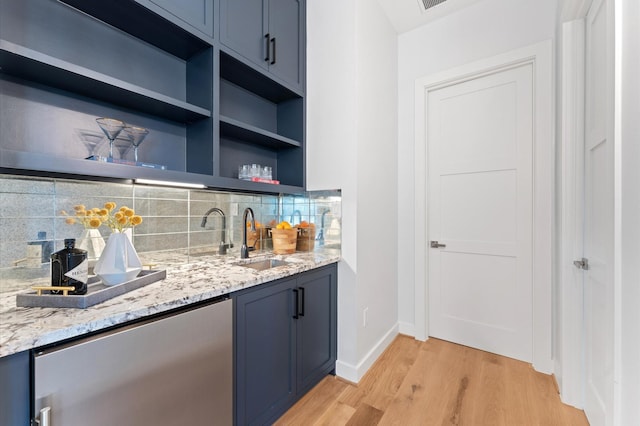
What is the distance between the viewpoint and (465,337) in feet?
7.83

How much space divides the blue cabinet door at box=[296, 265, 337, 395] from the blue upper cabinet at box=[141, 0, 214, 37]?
4.86ft

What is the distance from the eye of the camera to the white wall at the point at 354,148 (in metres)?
1.95

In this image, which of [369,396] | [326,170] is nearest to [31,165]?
[326,170]

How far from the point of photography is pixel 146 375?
3.13 ft

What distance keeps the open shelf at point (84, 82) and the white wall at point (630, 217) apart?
1703mm

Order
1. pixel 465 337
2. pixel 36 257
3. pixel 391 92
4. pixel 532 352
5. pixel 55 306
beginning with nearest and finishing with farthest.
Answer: pixel 55 306 → pixel 36 257 → pixel 532 352 → pixel 465 337 → pixel 391 92

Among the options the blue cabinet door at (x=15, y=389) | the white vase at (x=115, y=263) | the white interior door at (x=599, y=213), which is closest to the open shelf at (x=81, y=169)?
the white vase at (x=115, y=263)

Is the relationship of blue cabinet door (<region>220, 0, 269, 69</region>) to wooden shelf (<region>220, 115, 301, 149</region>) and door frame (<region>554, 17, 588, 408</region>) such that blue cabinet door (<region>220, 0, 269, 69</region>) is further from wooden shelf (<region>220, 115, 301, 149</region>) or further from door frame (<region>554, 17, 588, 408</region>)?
door frame (<region>554, 17, 588, 408</region>)

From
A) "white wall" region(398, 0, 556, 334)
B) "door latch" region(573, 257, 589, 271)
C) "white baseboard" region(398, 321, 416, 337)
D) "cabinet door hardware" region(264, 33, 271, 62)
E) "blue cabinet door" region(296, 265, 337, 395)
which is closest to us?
"door latch" region(573, 257, 589, 271)

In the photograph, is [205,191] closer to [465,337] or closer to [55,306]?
[55,306]

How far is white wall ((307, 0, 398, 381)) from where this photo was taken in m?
1.95

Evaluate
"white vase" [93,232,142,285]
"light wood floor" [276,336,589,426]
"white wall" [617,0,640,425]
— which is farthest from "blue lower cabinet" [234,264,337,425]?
"white wall" [617,0,640,425]

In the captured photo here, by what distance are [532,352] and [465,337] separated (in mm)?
461

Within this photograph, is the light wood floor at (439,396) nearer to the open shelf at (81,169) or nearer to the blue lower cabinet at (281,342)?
the blue lower cabinet at (281,342)
